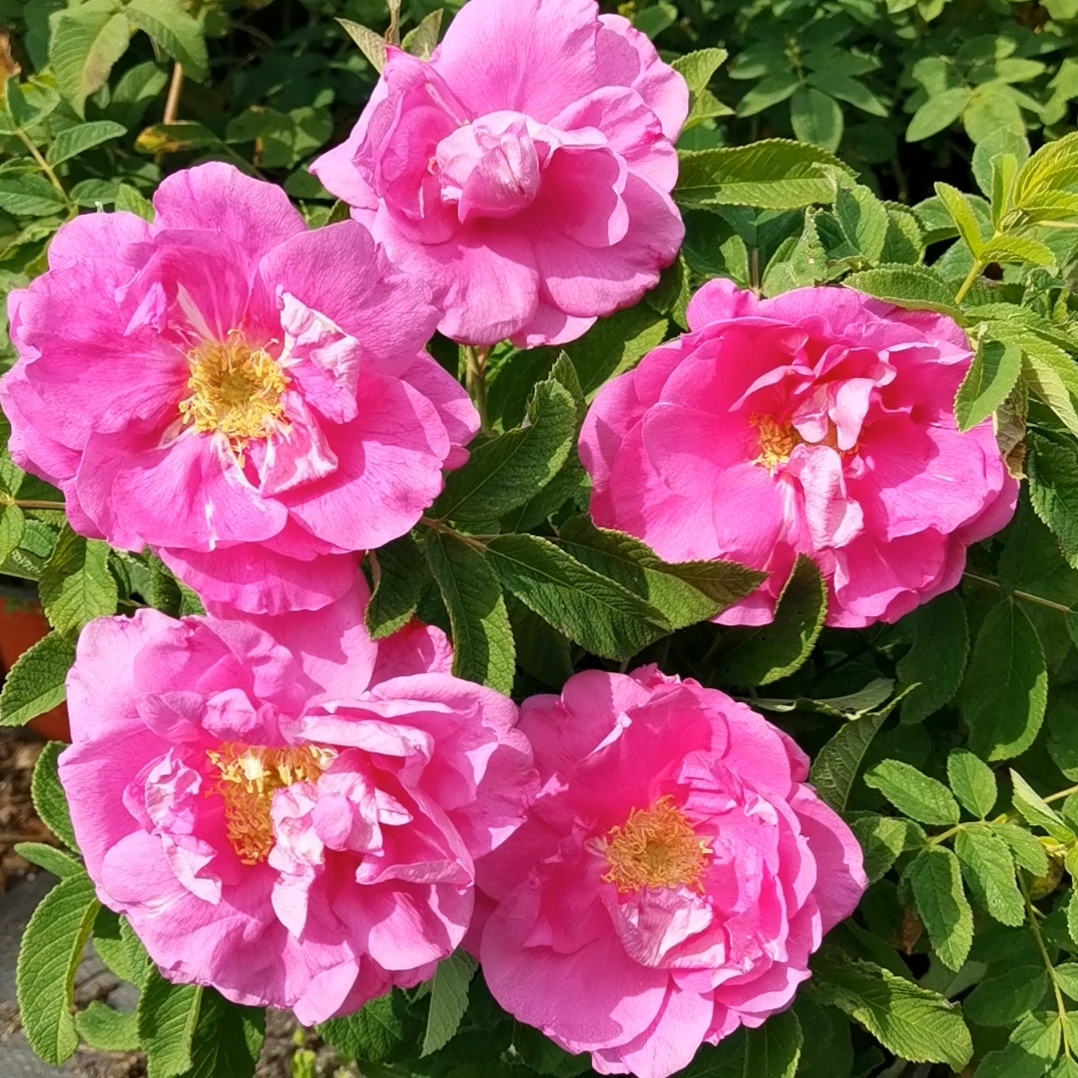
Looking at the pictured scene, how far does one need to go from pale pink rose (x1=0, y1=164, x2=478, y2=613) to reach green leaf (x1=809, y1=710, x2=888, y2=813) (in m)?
0.32

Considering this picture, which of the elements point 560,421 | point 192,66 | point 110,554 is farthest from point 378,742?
point 192,66

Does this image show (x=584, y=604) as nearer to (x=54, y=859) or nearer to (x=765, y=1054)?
(x=765, y=1054)

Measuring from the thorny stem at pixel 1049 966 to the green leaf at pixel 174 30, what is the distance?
4.01 ft

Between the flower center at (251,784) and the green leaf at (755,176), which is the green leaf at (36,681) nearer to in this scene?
the flower center at (251,784)

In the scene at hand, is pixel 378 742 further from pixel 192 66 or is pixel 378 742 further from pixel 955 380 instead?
pixel 192 66

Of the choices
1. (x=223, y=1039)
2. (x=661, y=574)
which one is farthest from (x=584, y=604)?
(x=223, y=1039)

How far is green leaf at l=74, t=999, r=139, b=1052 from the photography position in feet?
2.96

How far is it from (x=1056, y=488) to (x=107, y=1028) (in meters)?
0.83

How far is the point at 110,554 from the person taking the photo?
72cm

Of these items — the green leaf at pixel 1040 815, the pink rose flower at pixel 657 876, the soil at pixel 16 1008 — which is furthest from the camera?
the soil at pixel 16 1008

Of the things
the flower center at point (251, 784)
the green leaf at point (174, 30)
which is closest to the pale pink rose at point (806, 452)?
the flower center at point (251, 784)

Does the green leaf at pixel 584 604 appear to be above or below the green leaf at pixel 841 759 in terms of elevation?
above

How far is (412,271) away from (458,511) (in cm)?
13

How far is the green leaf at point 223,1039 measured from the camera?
0.70 meters
